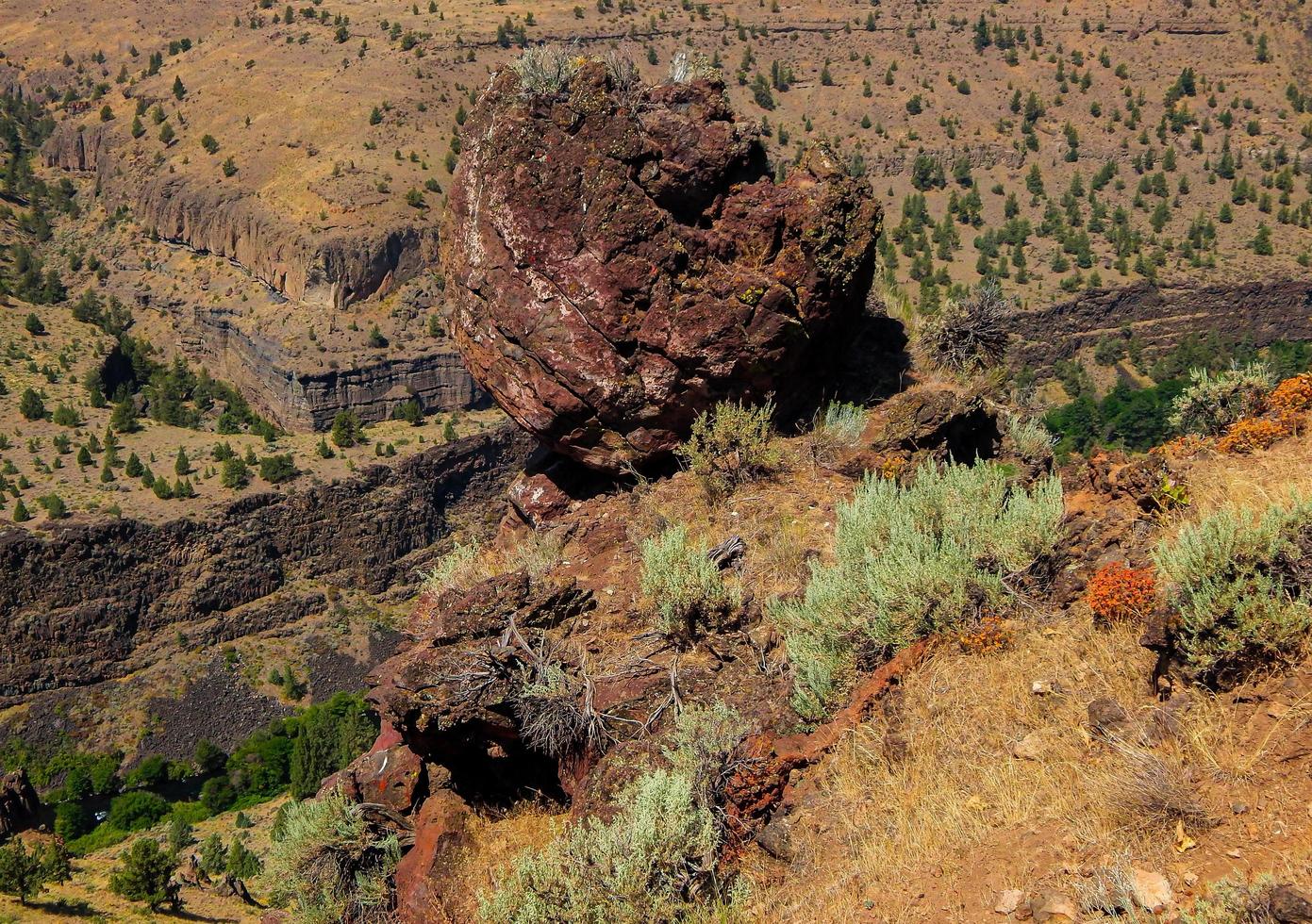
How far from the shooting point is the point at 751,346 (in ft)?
42.1

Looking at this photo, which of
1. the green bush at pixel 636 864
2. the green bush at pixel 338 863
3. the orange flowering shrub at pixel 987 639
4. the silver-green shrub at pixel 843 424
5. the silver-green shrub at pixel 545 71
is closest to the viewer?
the green bush at pixel 636 864

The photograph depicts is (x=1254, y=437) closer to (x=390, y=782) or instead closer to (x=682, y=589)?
(x=682, y=589)

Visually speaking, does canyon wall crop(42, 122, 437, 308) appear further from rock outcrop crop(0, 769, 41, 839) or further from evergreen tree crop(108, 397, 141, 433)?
rock outcrop crop(0, 769, 41, 839)

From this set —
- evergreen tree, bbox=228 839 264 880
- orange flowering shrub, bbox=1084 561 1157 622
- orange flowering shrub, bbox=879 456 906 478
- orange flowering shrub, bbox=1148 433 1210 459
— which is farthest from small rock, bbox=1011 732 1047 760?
evergreen tree, bbox=228 839 264 880

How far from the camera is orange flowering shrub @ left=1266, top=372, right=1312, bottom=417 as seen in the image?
11.9 meters

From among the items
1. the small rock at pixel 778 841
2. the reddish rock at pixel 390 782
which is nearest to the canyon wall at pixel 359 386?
the reddish rock at pixel 390 782

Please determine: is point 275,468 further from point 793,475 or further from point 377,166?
point 793,475

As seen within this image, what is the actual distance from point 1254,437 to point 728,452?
4879 mm

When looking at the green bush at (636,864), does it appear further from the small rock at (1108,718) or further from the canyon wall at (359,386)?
the canyon wall at (359,386)

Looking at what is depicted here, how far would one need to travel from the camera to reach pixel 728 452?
12.7m

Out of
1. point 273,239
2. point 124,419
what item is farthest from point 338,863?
point 273,239

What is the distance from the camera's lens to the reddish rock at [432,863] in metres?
9.30

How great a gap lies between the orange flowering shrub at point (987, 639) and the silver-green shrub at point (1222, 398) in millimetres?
6133

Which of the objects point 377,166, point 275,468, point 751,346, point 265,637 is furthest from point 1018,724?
point 377,166
